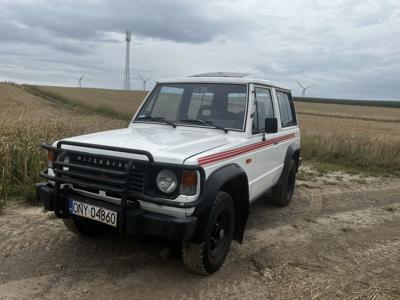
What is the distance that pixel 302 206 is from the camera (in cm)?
701

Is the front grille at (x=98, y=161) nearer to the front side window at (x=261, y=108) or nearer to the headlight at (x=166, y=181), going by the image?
the headlight at (x=166, y=181)

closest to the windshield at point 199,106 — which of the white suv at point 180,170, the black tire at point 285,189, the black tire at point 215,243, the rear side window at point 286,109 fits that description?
the white suv at point 180,170

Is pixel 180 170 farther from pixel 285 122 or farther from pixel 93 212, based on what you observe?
pixel 285 122

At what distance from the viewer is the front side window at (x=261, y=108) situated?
5.04m

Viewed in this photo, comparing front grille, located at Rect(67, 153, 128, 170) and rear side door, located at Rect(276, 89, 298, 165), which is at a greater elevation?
rear side door, located at Rect(276, 89, 298, 165)

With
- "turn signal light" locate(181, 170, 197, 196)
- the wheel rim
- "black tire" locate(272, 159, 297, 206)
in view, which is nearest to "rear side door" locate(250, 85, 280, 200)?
"black tire" locate(272, 159, 297, 206)

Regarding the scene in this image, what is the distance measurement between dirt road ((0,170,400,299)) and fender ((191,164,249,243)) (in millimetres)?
508

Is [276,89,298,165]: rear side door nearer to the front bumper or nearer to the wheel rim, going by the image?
the wheel rim

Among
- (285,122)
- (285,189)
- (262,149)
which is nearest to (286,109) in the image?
(285,122)

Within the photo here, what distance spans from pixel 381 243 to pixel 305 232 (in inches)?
37.8

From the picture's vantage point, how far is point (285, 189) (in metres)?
6.60

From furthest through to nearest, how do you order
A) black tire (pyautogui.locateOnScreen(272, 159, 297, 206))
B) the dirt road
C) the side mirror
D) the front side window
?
black tire (pyautogui.locateOnScreen(272, 159, 297, 206))
the front side window
the side mirror
the dirt road

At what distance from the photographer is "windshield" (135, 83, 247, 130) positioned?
4867 millimetres

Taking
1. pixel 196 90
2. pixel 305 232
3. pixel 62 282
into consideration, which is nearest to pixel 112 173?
pixel 62 282
